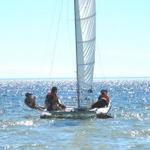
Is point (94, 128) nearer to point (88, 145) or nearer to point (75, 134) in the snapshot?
point (75, 134)

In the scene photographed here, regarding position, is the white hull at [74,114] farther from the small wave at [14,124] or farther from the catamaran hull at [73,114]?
the small wave at [14,124]

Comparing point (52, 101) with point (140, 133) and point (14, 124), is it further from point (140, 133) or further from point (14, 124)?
point (140, 133)

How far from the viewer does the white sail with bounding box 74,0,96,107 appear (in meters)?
39.0

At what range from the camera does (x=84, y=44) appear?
1551 inches

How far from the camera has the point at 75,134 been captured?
1179 inches

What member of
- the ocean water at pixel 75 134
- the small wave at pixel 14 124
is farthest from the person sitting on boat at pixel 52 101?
the small wave at pixel 14 124

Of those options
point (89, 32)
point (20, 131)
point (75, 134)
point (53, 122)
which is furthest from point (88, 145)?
point (89, 32)

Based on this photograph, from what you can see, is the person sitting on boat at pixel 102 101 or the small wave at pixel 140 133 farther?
the person sitting on boat at pixel 102 101

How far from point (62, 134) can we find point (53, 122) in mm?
5275

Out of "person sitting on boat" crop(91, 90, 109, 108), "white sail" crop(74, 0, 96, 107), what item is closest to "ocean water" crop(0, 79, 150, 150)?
"person sitting on boat" crop(91, 90, 109, 108)

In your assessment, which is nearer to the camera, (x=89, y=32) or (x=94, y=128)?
Answer: (x=94, y=128)

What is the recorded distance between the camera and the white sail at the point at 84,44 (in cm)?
3897

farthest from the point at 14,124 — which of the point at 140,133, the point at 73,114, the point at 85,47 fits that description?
the point at 140,133

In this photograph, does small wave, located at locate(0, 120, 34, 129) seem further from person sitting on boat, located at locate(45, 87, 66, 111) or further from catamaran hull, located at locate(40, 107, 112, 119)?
person sitting on boat, located at locate(45, 87, 66, 111)
